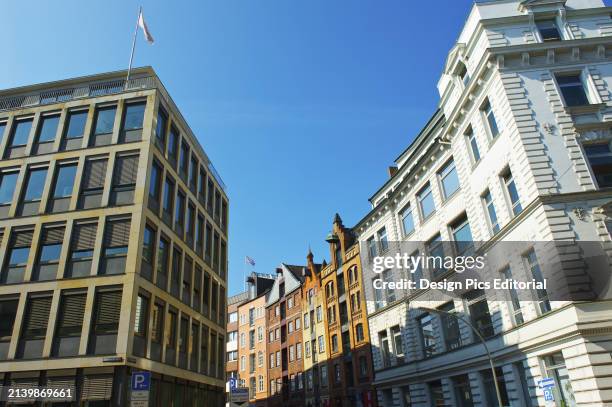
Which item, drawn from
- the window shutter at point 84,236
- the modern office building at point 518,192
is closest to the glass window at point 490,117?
the modern office building at point 518,192

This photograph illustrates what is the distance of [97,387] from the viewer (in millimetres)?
21234

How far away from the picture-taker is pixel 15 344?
22328 millimetres

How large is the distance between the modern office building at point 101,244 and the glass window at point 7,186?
2.8 inches

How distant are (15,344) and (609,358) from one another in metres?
25.2

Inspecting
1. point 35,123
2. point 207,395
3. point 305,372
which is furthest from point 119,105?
point 305,372

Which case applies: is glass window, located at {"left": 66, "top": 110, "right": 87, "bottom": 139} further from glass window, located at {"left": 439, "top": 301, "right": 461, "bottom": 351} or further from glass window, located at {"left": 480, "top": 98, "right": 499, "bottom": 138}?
glass window, located at {"left": 439, "top": 301, "right": 461, "bottom": 351}

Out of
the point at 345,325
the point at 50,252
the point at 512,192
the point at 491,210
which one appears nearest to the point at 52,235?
the point at 50,252

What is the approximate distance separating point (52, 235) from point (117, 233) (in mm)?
3712

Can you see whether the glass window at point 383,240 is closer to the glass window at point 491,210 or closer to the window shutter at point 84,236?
the glass window at point 491,210

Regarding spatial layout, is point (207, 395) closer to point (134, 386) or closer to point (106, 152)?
point (134, 386)

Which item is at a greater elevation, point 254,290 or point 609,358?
point 254,290

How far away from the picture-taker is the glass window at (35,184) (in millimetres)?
26531

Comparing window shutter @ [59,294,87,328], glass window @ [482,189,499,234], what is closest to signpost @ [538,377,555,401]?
glass window @ [482,189,499,234]

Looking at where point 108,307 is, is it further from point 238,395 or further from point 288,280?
point 288,280
